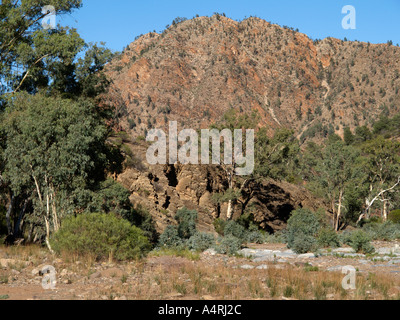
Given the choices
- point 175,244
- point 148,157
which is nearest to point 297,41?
point 148,157

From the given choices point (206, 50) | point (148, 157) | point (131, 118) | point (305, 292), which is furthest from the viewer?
point (206, 50)

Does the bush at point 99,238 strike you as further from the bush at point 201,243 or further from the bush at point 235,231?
the bush at point 235,231

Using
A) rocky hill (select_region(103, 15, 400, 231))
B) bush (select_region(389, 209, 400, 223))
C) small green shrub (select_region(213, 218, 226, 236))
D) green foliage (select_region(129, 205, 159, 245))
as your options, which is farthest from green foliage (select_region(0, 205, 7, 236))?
rocky hill (select_region(103, 15, 400, 231))

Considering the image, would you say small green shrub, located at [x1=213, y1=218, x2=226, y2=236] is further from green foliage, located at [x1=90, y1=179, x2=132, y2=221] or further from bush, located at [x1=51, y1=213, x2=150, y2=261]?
bush, located at [x1=51, y1=213, x2=150, y2=261]

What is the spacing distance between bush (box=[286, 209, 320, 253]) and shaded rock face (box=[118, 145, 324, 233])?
6200mm

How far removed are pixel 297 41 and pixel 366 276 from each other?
117m

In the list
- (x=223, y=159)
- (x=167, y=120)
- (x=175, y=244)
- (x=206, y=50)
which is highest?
(x=206, y=50)

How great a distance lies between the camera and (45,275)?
13.0 m

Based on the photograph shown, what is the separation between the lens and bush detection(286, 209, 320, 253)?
2041cm

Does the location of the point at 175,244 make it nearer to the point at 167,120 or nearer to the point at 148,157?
the point at 148,157
